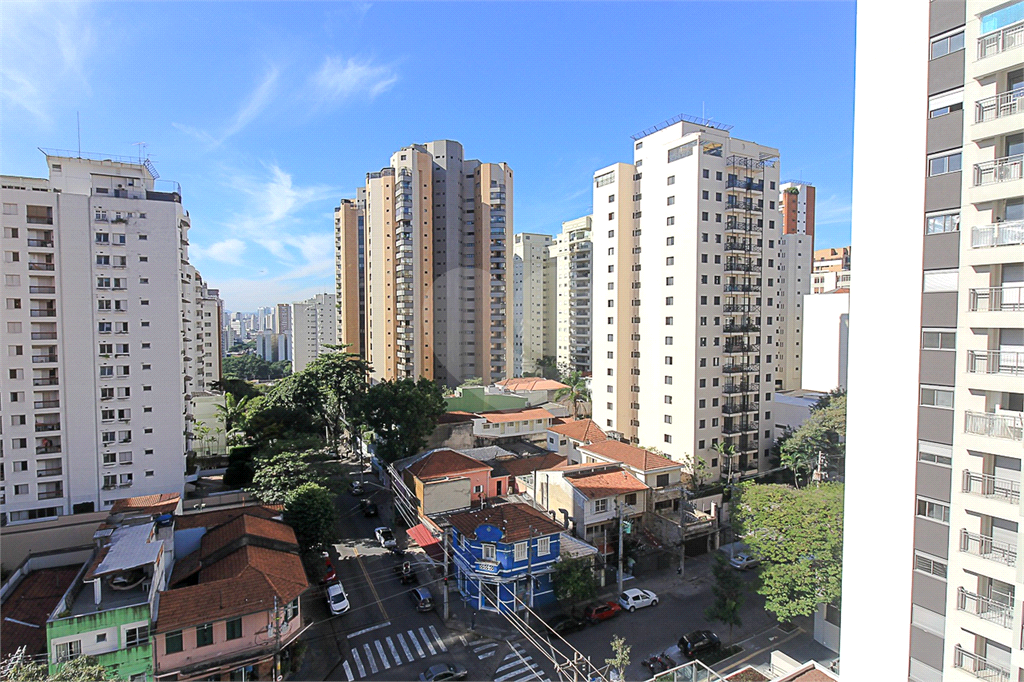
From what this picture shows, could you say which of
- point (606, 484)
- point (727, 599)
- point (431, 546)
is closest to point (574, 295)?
point (606, 484)

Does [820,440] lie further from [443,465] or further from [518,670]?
[443,465]

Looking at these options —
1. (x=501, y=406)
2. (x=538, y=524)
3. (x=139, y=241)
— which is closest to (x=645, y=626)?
(x=538, y=524)

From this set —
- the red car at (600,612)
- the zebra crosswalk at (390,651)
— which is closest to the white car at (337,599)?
the zebra crosswalk at (390,651)

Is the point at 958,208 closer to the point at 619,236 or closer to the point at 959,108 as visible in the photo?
the point at 959,108

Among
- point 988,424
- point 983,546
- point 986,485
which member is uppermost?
point 988,424

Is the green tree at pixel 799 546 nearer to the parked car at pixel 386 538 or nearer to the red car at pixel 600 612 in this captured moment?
the red car at pixel 600 612

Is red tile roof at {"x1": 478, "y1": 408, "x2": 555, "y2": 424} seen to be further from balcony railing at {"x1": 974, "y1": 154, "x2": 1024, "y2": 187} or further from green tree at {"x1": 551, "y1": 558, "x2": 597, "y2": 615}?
balcony railing at {"x1": 974, "y1": 154, "x2": 1024, "y2": 187}

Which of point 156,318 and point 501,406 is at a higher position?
point 156,318
